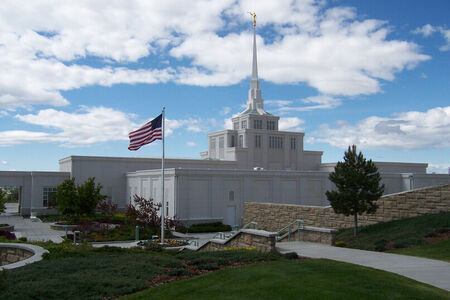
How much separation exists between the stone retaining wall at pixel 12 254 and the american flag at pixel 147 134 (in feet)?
31.7

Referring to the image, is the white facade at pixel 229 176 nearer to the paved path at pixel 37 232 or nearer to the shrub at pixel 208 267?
the paved path at pixel 37 232

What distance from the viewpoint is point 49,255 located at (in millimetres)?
12906

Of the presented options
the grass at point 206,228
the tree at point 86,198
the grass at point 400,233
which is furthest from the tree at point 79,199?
the grass at point 400,233

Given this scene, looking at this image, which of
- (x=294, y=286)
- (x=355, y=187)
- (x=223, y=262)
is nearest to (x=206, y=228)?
(x=355, y=187)

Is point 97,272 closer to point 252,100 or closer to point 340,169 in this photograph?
point 340,169

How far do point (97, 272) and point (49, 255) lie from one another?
307 centimetres

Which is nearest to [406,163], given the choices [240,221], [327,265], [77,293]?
[240,221]

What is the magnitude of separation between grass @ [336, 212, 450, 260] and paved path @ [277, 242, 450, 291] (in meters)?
1.94

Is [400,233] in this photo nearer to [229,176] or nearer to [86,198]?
[229,176]

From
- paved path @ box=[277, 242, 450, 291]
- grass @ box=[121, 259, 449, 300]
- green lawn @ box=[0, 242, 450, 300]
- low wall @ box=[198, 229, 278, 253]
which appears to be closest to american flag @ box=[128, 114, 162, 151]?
low wall @ box=[198, 229, 278, 253]

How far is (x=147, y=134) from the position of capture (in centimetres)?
2392

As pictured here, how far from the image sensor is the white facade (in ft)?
118

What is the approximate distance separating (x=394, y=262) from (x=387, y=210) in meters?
9.56

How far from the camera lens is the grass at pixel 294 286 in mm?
8328
